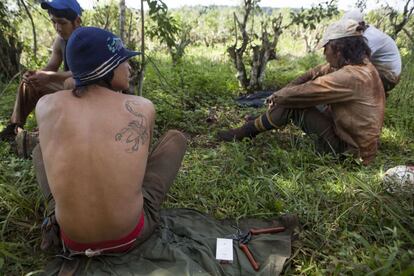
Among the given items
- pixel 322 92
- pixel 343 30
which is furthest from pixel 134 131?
pixel 343 30

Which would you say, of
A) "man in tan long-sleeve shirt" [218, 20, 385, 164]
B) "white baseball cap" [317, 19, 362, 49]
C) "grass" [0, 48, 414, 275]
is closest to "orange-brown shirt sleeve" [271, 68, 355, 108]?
"man in tan long-sleeve shirt" [218, 20, 385, 164]

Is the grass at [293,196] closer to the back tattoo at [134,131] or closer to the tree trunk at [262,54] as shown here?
the back tattoo at [134,131]

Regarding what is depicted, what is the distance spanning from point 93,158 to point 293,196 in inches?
54.5

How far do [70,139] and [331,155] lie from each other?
2.15 m

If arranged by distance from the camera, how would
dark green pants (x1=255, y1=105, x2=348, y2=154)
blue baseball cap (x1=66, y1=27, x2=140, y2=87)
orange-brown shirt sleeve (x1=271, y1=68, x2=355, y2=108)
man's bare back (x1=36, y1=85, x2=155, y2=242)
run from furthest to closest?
dark green pants (x1=255, y1=105, x2=348, y2=154) < orange-brown shirt sleeve (x1=271, y1=68, x2=355, y2=108) < blue baseball cap (x1=66, y1=27, x2=140, y2=87) < man's bare back (x1=36, y1=85, x2=155, y2=242)

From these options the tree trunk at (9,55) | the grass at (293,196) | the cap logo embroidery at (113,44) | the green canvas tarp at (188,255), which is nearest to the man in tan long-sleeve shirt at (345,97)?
the grass at (293,196)

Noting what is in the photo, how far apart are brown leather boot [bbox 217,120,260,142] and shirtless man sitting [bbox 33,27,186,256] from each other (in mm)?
1648

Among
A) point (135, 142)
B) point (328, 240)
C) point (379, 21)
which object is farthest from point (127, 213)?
point (379, 21)

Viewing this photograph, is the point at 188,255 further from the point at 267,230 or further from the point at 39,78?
the point at 39,78

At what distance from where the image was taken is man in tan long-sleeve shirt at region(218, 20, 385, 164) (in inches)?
110

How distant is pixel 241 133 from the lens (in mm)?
3396

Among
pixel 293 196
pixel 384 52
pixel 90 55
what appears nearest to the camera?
pixel 90 55

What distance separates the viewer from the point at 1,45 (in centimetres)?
498

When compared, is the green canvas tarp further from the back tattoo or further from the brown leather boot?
the brown leather boot
